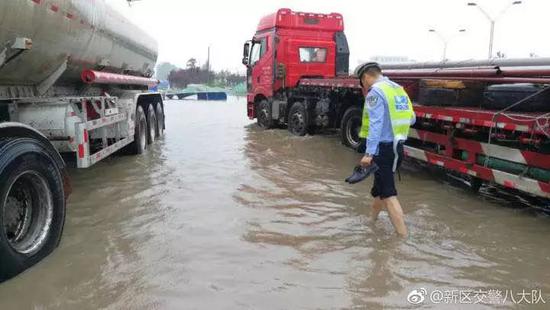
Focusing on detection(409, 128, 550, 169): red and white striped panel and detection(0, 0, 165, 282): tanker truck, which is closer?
detection(0, 0, 165, 282): tanker truck

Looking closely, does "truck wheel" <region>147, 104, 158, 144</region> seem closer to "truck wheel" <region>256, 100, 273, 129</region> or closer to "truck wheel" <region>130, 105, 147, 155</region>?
"truck wheel" <region>130, 105, 147, 155</region>

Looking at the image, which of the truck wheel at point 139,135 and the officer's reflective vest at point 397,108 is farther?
the truck wheel at point 139,135

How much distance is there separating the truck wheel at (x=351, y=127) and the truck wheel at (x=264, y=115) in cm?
443

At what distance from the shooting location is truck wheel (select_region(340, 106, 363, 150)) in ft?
37.1

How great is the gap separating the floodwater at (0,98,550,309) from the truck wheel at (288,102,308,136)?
5.83 metres

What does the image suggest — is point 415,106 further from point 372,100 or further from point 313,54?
point 313,54

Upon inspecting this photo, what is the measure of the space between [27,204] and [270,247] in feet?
7.01

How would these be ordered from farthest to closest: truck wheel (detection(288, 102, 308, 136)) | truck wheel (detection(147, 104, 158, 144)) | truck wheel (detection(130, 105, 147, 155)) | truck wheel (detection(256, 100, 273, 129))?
truck wheel (detection(256, 100, 273, 129)), truck wheel (detection(288, 102, 308, 136)), truck wheel (detection(147, 104, 158, 144)), truck wheel (detection(130, 105, 147, 155))

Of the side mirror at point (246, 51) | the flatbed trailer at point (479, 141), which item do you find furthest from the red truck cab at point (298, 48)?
the flatbed trailer at point (479, 141)

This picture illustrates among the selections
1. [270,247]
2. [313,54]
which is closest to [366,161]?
[270,247]

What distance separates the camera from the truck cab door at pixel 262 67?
15.2 metres

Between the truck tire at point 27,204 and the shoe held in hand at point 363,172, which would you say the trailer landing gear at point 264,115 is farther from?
the truck tire at point 27,204

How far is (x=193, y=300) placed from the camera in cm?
360

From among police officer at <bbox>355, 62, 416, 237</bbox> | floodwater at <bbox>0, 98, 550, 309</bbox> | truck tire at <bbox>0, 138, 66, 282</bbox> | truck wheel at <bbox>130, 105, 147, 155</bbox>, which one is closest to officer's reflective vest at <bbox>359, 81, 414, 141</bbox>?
police officer at <bbox>355, 62, 416, 237</bbox>
